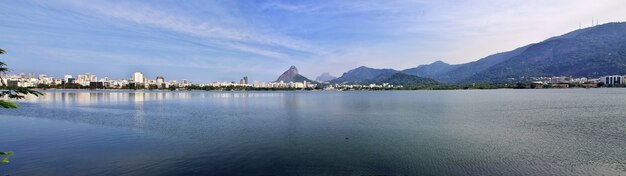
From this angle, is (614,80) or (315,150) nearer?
(315,150)

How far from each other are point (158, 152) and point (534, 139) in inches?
956

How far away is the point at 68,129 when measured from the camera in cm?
2689

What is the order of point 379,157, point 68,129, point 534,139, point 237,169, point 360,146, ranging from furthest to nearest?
1. point 68,129
2. point 534,139
3. point 360,146
4. point 379,157
5. point 237,169

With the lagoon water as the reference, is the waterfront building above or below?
above

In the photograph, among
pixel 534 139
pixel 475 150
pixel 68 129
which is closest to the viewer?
pixel 475 150

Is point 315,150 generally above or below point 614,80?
below

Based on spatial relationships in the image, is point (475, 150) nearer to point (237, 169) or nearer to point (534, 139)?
point (534, 139)

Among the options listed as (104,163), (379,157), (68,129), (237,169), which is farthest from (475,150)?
(68,129)

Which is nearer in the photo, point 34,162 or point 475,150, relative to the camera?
point 34,162

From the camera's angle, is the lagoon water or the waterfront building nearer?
the lagoon water

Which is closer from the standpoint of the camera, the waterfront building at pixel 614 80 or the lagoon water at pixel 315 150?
the lagoon water at pixel 315 150

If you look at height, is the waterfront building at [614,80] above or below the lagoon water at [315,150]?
above

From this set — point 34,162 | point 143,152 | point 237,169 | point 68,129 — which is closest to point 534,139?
point 237,169

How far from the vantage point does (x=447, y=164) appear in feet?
51.3
